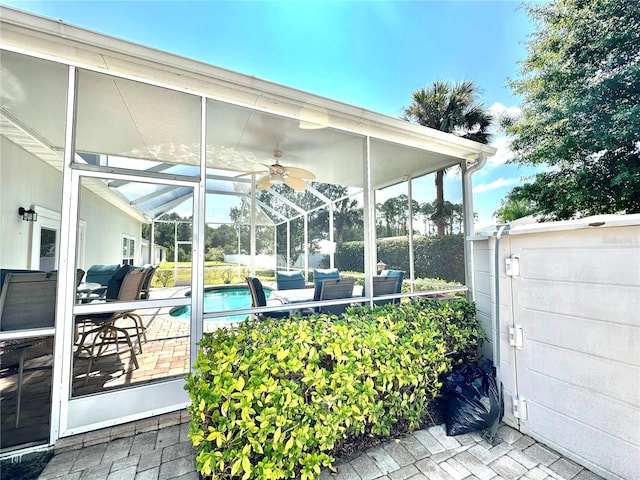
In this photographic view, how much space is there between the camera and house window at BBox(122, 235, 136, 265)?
280cm

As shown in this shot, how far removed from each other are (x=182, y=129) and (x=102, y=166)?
1396 millimetres

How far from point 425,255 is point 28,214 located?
6.76 meters

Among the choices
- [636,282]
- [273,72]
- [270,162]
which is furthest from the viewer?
[273,72]

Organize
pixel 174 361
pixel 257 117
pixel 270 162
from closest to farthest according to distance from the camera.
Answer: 1. pixel 174 361
2. pixel 257 117
3. pixel 270 162

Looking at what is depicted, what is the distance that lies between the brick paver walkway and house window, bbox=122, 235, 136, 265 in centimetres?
148

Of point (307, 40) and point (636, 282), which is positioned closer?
point (636, 282)

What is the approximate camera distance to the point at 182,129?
3.62 m

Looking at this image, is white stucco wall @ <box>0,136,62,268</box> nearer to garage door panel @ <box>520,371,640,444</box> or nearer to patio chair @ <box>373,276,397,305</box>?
patio chair @ <box>373,276,397,305</box>

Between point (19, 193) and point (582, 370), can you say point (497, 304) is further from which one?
point (19, 193)

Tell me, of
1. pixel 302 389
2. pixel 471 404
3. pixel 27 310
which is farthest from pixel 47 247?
pixel 471 404

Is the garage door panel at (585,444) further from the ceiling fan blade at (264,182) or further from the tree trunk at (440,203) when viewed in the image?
the ceiling fan blade at (264,182)

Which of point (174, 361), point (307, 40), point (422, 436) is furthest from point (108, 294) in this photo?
point (307, 40)

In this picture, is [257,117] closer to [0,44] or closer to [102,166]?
[102,166]

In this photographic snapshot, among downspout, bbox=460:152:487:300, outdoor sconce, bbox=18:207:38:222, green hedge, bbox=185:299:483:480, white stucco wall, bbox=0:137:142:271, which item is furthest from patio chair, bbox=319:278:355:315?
outdoor sconce, bbox=18:207:38:222
